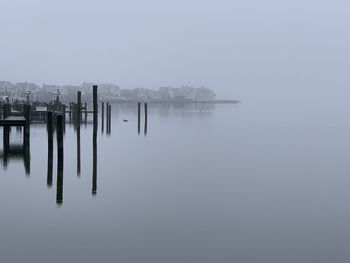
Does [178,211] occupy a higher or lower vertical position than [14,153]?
lower

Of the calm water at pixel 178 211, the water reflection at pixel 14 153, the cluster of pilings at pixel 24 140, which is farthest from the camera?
the cluster of pilings at pixel 24 140

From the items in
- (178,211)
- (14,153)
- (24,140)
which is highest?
(24,140)

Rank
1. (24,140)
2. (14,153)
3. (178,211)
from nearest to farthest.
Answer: (178,211)
(14,153)
(24,140)

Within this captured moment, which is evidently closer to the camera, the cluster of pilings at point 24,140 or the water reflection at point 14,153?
the water reflection at point 14,153

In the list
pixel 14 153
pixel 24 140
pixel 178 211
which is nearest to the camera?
pixel 178 211

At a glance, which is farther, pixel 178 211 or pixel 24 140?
pixel 24 140

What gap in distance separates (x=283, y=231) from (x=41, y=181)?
10.2 metres

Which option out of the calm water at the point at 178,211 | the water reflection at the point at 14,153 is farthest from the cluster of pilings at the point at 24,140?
the calm water at the point at 178,211

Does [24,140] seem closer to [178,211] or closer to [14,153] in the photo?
[14,153]

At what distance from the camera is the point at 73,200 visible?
1881cm

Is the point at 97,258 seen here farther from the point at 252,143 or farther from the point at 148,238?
the point at 252,143

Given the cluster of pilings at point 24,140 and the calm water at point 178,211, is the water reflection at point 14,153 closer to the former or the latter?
the cluster of pilings at point 24,140

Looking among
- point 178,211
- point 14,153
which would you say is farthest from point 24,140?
point 178,211

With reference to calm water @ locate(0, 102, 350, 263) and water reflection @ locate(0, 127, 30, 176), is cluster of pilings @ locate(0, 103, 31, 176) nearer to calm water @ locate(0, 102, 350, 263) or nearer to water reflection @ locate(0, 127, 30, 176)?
water reflection @ locate(0, 127, 30, 176)
